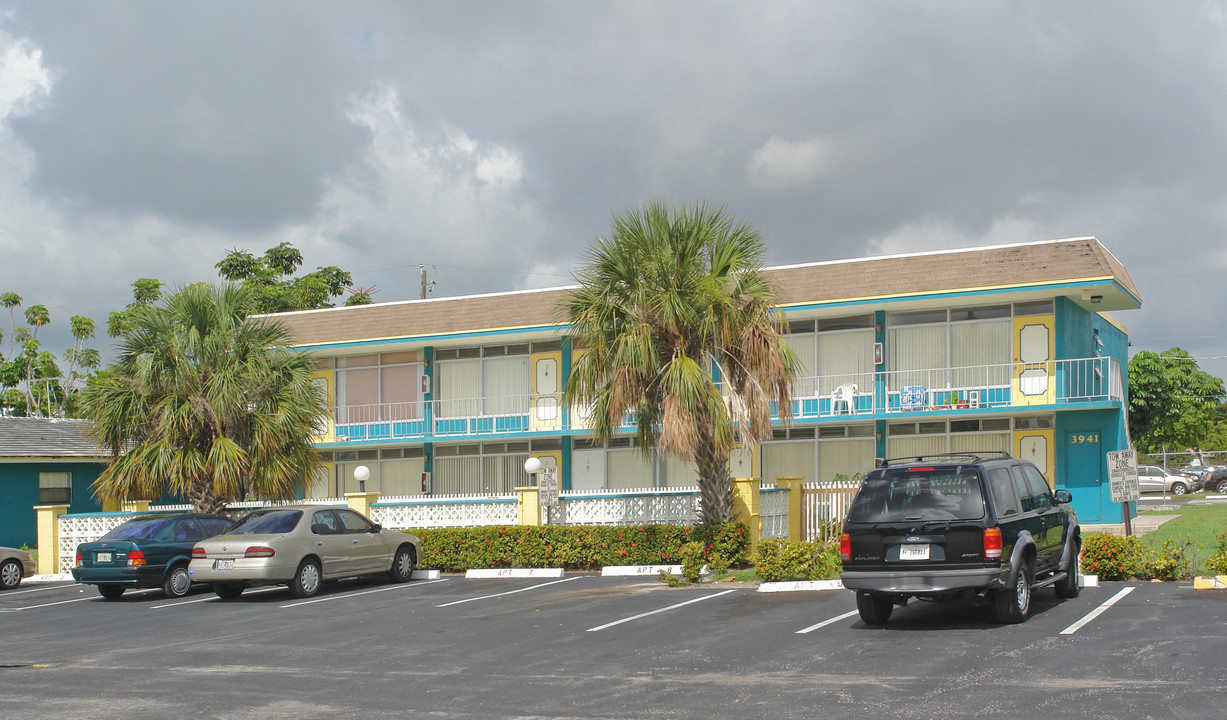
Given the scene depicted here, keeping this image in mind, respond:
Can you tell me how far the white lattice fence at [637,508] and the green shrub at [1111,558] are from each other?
7.37 meters

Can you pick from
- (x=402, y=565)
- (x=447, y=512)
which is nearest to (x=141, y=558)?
(x=402, y=565)

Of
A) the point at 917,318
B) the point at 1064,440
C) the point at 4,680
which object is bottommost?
the point at 4,680

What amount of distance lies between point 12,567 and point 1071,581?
19.3 m

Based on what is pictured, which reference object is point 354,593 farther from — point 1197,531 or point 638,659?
point 1197,531

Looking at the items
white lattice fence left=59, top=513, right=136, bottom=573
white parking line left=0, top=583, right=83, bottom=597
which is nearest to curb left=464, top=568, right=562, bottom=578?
white parking line left=0, top=583, right=83, bottom=597

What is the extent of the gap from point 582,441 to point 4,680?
2246 centimetres

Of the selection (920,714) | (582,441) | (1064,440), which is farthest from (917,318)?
(920,714)

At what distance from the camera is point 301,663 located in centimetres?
1152

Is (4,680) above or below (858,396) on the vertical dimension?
below

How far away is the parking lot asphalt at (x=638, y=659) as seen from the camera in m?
8.66

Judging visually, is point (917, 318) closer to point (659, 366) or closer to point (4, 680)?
point (659, 366)

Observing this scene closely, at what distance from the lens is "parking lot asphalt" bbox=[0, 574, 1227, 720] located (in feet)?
28.4

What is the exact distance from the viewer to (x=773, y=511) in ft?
69.1

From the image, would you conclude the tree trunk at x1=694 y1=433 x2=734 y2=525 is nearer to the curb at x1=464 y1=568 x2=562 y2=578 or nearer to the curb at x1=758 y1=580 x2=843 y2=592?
the curb at x1=464 y1=568 x2=562 y2=578
